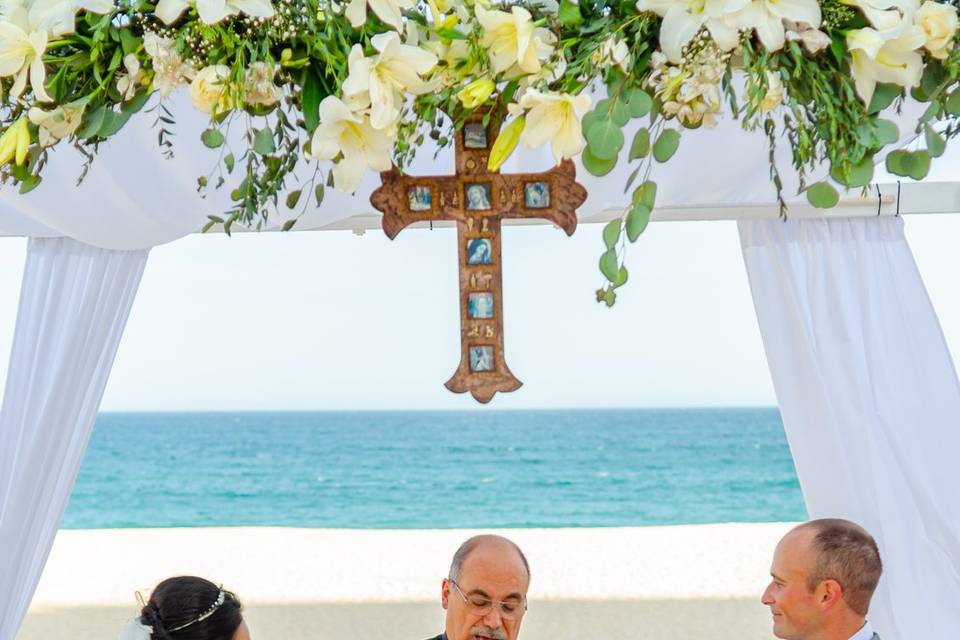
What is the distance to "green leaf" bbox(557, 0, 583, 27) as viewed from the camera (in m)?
1.83

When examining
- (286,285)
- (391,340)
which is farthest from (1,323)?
(391,340)

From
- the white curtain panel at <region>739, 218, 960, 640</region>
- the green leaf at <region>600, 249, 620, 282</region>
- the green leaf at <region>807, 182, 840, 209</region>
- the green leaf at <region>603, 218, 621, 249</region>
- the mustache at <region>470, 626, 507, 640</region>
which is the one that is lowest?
the green leaf at <region>600, 249, 620, 282</region>

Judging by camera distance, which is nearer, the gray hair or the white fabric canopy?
the white fabric canopy

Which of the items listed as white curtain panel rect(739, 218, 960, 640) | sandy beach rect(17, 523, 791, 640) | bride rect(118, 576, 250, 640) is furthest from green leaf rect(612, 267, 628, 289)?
sandy beach rect(17, 523, 791, 640)

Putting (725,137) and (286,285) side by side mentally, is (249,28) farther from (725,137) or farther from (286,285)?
(286,285)

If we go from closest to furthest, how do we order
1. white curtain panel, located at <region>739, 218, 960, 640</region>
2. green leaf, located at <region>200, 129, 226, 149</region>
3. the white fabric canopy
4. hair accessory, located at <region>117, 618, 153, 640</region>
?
green leaf, located at <region>200, 129, 226, 149</region>, hair accessory, located at <region>117, 618, 153, 640</region>, the white fabric canopy, white curtain panel, located at <region>739, 218, 960, 640</region>

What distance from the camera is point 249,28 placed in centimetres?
183

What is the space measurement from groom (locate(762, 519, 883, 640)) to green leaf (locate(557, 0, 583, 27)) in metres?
2.10

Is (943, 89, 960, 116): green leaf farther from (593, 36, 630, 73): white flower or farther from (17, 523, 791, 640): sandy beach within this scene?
(17, 523, 791, 640): sandy beach

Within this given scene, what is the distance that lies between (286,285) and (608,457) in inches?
378

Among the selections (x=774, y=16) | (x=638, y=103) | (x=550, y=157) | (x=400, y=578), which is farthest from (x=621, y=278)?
(x=400, y=578)

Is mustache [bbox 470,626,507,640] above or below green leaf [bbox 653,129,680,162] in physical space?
below

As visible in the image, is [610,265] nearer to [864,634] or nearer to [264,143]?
[264,143]

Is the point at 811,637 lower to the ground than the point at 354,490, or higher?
lower
